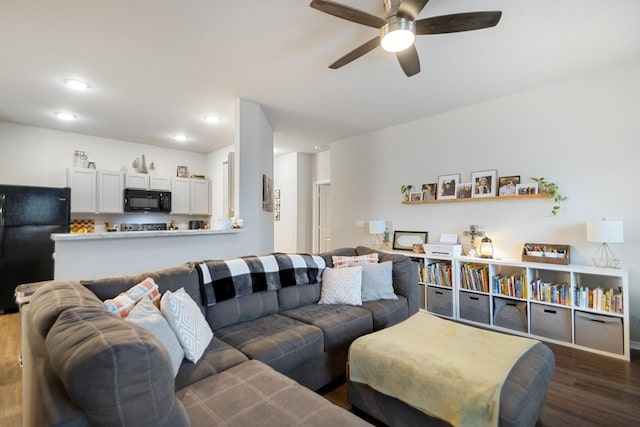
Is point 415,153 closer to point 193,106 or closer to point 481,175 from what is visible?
point 481,175

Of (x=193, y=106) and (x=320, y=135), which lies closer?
(x=193, y=106)

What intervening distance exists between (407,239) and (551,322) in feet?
6.27

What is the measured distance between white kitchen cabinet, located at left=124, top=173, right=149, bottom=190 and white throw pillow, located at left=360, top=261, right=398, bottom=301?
440 centimetres

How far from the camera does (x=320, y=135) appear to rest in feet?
17.0

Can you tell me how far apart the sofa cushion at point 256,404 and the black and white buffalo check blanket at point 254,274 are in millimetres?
779

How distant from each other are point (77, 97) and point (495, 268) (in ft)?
17.2

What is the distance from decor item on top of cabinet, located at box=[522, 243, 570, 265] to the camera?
120 inches

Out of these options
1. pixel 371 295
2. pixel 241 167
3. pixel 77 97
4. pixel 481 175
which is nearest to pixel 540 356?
pixel 371 295

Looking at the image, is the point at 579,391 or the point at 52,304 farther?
the point at 579,391

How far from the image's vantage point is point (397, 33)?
197 cm

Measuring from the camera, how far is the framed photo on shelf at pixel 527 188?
3.35 m

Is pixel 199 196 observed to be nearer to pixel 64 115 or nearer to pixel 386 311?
pixel 64 115

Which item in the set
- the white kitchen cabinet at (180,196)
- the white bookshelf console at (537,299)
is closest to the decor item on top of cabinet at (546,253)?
the white bookshelf console at (537,299)

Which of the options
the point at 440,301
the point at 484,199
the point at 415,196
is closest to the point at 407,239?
the point at 415,196
